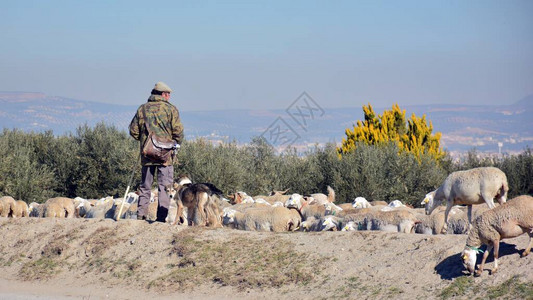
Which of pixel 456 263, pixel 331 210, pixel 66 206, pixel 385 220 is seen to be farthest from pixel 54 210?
pixel 456 263

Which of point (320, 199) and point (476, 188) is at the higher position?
point (476, 188)

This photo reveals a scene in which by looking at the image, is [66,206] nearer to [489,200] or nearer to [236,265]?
[236,265]

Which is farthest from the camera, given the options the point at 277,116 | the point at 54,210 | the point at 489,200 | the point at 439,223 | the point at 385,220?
the point at 277,116

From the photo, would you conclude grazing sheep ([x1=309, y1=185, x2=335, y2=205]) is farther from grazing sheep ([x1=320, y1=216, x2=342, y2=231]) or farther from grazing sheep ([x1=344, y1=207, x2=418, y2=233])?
grazing sheep ([x1=320, y1=216, x2=342, y2=231])

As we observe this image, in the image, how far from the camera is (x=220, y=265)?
472 inches

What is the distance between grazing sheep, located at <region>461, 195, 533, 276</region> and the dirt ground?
0.80 ft

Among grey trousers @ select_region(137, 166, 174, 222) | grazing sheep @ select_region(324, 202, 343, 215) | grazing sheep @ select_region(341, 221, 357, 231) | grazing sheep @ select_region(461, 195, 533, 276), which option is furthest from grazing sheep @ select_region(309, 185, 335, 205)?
grazing sheep @ select_region(461, 195, 533, 276)

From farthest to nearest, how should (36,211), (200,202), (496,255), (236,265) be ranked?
(36,211), (200,202), (236,265), (496,255)

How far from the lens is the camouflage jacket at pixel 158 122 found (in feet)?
44.6

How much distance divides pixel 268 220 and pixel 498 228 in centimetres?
718

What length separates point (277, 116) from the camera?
251 ft

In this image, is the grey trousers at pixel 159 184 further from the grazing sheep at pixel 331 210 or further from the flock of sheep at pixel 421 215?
the grazing sheep at pixel 331 210

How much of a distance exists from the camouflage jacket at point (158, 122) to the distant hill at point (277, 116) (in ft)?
160

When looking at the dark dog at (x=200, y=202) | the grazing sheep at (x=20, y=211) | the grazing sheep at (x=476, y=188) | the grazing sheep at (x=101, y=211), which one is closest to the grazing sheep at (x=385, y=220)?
the grazing sheep at (x=476, y=188)
